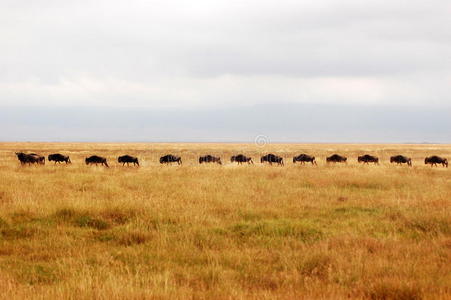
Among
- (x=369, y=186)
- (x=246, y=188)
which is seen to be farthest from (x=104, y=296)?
(x=369, y=186)

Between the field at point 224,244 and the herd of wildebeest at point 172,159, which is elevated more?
the herd of wildebeest at point 172,159

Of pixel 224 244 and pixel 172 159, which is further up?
pixel 172 159

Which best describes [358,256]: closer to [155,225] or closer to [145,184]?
[155,225]

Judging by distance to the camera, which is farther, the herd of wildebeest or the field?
the herd of wildebeest

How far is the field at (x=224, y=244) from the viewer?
5.62 m

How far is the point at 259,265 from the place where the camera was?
6973mm

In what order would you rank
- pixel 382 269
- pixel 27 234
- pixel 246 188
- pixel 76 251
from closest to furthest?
pixel 382 269 < pixel 76 251 < pixel 27 234 < pixel 246 188

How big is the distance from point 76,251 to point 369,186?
44.1ft

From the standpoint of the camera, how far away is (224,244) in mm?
8469

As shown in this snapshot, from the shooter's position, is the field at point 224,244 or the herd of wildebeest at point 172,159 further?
the herd of wildebeest at point 172,159

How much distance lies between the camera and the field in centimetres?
562

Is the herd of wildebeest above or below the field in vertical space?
above

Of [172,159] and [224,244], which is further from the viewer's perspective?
[172,159]

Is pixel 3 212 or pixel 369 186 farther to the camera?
pixel 369 186
